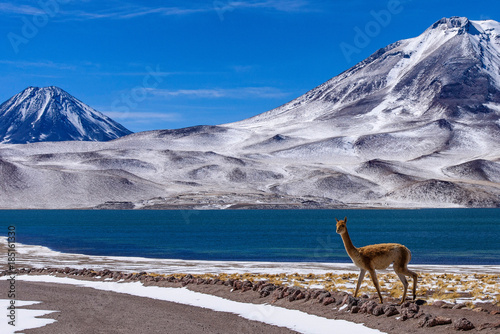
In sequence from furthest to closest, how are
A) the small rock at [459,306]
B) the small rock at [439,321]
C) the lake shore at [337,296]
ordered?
the small rock at [459,306]
the lake shore at [337,296]
the small rock at [439,321]

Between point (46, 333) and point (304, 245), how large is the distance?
42.1 meters

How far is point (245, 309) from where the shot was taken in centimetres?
1681

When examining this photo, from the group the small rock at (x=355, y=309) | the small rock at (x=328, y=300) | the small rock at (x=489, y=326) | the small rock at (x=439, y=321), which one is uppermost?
the small rock at (x=328, y=300)

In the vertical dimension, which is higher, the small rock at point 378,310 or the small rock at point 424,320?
the small rock at point 378,310

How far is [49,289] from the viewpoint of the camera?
69.2ft

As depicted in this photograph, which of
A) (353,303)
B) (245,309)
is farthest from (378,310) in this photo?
(245,309)

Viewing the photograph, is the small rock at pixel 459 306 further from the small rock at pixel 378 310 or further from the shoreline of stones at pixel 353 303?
the small rock at pixel 378 310

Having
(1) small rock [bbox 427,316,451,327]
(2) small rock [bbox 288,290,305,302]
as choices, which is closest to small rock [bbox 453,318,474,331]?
(1) small rock [bbox 427,316,451,327]

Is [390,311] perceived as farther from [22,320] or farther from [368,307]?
[22,320]

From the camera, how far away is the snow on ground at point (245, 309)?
14188 mm

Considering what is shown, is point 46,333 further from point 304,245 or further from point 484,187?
point 484,187

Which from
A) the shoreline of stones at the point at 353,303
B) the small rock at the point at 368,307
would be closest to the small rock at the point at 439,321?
the shoreline of stones at the point at 353,303

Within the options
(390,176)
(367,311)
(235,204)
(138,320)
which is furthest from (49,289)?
(390,176)

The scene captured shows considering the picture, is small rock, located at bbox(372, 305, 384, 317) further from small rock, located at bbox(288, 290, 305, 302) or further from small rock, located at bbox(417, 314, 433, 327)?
small rock, located at bbox(288, 290, 305, 302)
